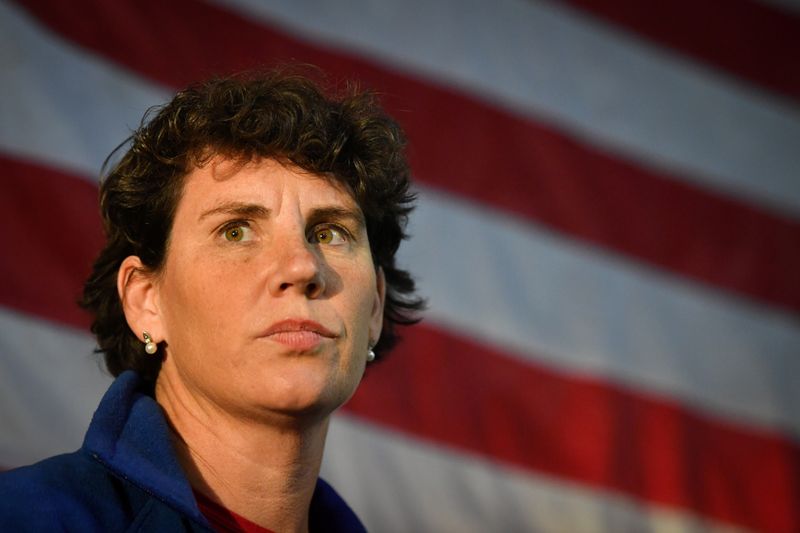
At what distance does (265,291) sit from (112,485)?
25 centimetres

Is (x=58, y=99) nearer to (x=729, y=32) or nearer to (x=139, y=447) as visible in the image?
(x=139, y=447)

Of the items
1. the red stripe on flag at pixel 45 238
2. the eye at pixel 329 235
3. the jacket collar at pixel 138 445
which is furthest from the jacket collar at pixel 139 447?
the red stripe on flag at pixel 45 238

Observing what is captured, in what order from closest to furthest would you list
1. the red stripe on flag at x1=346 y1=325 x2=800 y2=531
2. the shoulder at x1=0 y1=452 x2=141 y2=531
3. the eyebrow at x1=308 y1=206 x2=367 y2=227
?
the shoulder at x1=0 y1=452 x2=141 y2=531 → the eyebrow at x1=308 y1=206 x2=367 y2=227 → the red stripe on flag at x1=346 y1=325 x2=800 y2=531

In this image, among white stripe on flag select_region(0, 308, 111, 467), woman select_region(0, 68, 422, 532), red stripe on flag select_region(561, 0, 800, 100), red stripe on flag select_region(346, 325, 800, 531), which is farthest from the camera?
red stripe on flag select_region(561, 0, 800, 100)

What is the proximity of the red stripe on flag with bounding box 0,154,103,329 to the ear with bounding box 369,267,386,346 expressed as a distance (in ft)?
3.05

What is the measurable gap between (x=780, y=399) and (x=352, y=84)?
1769 mm

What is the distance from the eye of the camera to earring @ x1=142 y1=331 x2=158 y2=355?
54.1 inches

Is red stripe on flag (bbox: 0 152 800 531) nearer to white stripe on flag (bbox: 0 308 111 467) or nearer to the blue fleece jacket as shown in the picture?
white stripe on flag (bbox: 0 308 111 467)

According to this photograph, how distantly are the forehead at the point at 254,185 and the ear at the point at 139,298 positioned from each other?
10cm

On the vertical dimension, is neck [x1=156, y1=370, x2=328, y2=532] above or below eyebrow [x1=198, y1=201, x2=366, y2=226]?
below

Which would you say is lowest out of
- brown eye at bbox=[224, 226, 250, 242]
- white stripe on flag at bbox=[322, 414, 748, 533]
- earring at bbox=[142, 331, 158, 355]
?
earring at bbox=[142, 331, 158, 355]

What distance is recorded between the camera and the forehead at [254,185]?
1.31 m

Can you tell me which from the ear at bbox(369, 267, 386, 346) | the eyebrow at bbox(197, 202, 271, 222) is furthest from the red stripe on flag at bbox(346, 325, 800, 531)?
the eyebrow at bbox(197, 202, 271, 222)

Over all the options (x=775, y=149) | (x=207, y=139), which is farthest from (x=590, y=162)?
(x=207, y=139)
